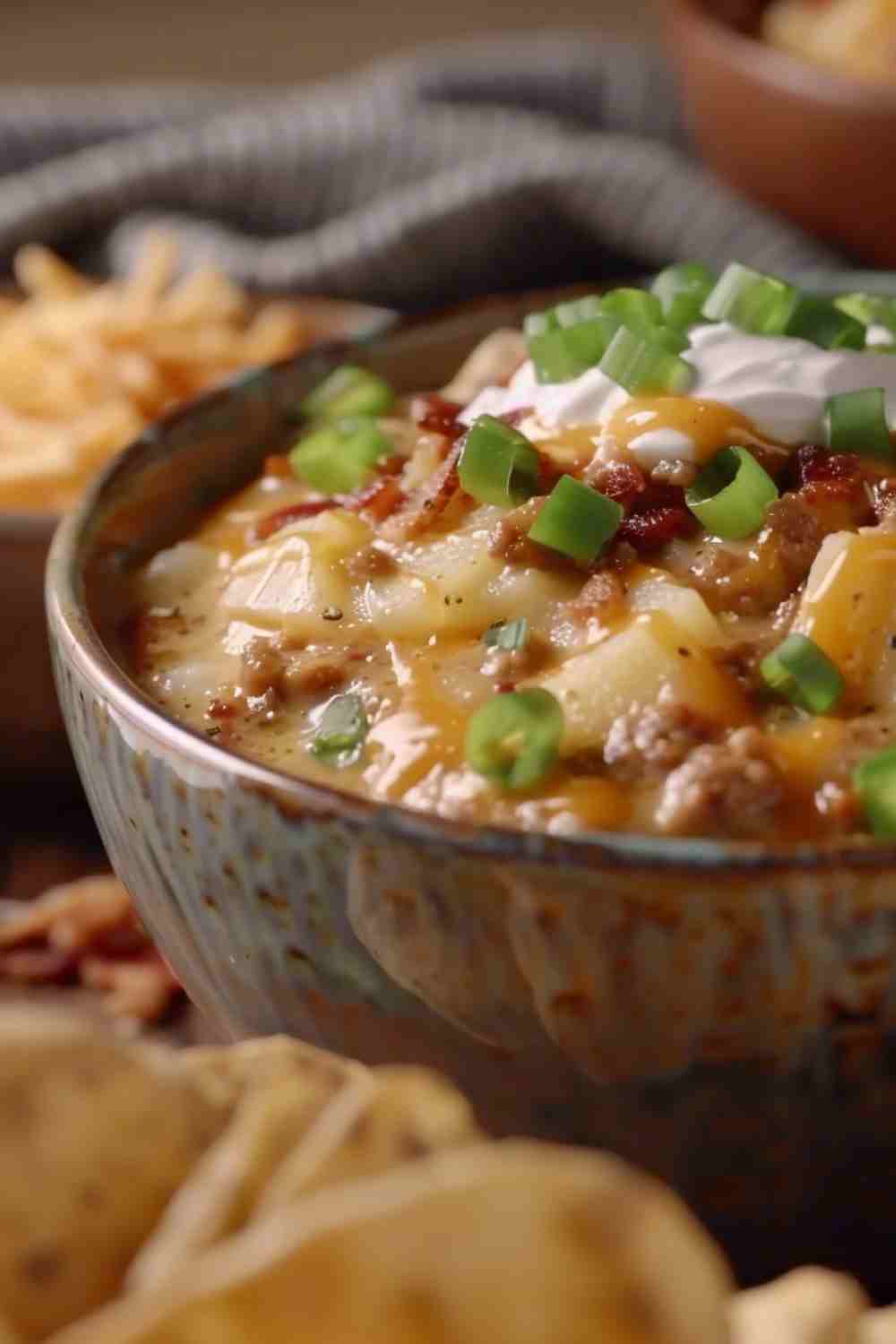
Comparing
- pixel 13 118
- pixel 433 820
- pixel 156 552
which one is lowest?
pixel 13 118

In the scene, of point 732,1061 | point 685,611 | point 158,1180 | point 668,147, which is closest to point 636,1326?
point 158,1180

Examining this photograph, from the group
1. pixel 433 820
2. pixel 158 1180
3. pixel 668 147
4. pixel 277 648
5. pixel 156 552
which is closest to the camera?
pixel 158 1180

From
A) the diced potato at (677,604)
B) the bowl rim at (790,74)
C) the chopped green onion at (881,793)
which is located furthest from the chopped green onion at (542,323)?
the bowl rim at (790,74)

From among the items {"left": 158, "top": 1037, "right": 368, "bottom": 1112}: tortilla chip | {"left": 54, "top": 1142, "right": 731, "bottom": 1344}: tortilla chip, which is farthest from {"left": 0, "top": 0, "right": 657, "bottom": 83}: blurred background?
{"left": 54, "top": 1142, "right": 731, "bottom": 1344}: tortilla chip

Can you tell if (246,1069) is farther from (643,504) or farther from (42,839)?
(42,839)

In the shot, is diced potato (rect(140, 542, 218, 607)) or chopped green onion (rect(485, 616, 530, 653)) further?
diced potato (rect(140, 542, 218, 607))

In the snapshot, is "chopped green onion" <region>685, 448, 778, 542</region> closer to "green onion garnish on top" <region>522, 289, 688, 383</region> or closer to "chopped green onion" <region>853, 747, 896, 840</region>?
"green onion garnish on top" <region>522, 289, 688, 383</region>

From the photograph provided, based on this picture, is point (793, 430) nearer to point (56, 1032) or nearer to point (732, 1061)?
point (732, 1061)
